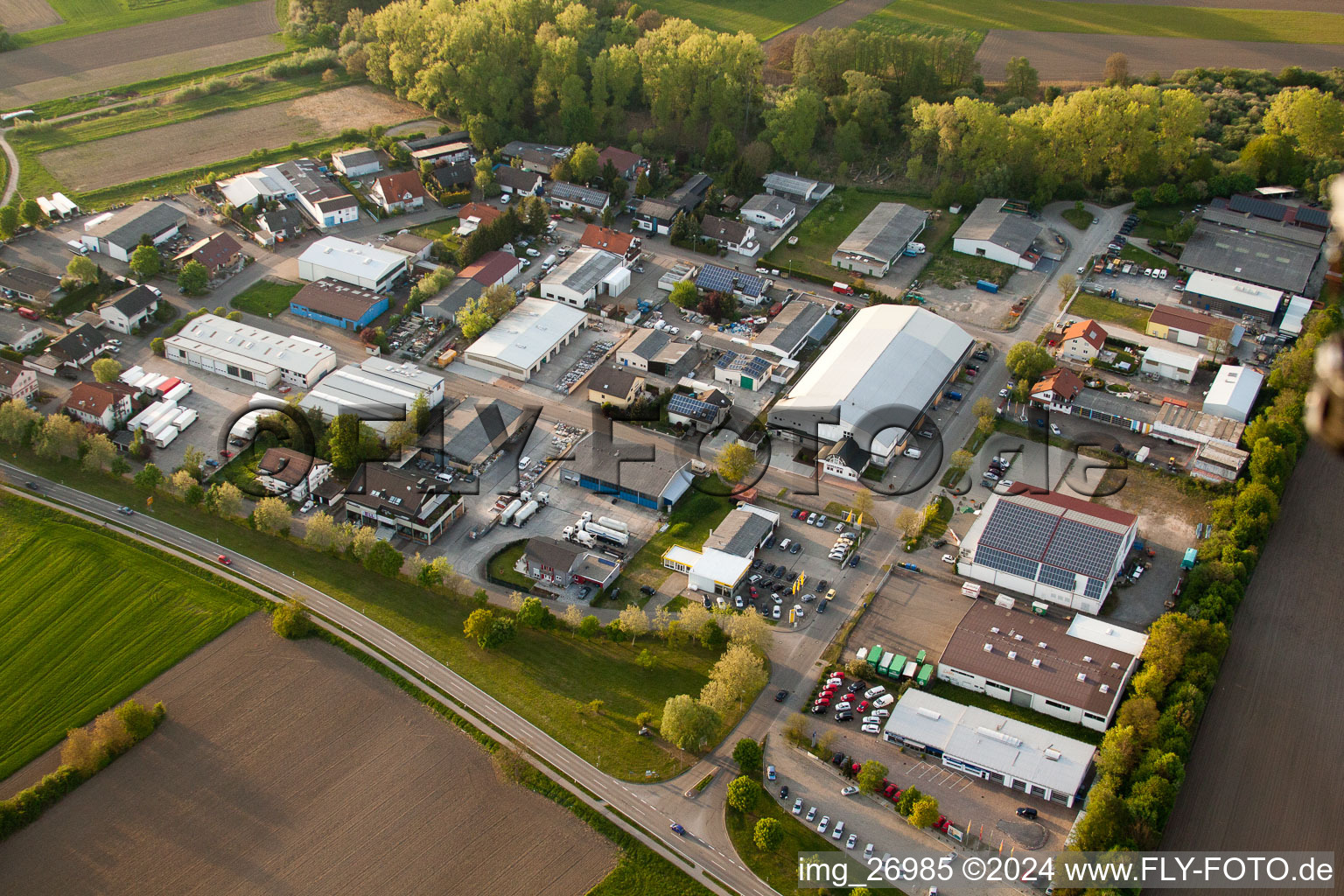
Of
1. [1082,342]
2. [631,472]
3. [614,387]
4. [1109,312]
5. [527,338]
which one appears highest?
[1082,342]

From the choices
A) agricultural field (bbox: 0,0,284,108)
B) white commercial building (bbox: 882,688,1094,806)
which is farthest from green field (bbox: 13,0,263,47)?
white commercial building (bbox: 882,688,1094,806)

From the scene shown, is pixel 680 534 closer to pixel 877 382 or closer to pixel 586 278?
pixel 877 382

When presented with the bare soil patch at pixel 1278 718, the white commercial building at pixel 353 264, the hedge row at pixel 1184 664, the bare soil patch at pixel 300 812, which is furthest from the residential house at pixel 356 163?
the bare soil patch at pixel 1278 718

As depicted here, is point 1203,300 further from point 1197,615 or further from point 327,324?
point 327,324

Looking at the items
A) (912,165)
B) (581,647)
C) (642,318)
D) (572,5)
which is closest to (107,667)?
(581,647)

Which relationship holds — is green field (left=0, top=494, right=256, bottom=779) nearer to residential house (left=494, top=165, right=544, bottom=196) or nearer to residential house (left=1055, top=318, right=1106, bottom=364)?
residential house (left=494, top=165, right=544, bottom=196)

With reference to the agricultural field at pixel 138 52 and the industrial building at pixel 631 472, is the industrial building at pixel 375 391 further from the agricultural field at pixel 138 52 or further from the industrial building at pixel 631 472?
the agricultural field at pixel 138 52

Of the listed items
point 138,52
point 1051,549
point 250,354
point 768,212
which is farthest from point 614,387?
point 138,52
